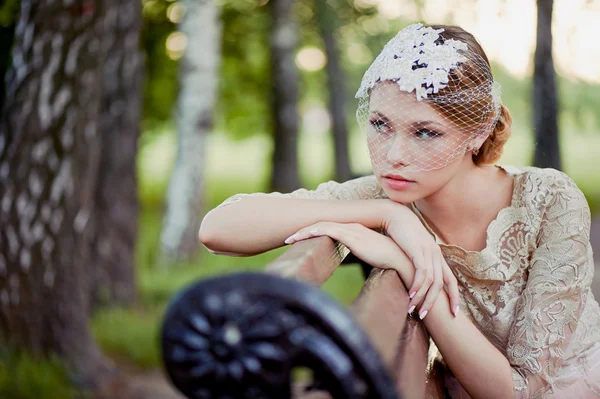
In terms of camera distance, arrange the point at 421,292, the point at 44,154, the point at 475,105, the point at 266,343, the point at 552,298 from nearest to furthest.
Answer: the point at 266,343 → the point at 421,292 → the point at 552,298 → the point at 475,105 → the point at 44,154

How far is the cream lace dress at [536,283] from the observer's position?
2193 millimetres

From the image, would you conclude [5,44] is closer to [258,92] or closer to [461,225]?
[461,225]

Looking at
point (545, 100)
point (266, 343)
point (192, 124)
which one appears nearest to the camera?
point (266, 343)

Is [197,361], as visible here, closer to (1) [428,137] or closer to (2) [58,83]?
(1) [428,137]

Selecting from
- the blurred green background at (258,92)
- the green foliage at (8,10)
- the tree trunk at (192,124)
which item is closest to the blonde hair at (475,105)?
the blurred green background at (258,92)

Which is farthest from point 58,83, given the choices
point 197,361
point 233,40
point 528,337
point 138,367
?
point 233,40

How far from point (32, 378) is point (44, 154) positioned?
4.88 ft

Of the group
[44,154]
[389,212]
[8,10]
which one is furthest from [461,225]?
[8,10]

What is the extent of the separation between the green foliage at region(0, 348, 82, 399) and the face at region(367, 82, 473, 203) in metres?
3.60

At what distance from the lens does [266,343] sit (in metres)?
1.02

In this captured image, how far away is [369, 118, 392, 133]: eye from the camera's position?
224 cm

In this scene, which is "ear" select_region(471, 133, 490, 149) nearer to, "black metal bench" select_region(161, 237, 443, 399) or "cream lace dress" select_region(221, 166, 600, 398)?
"cream lace dress" select_region(221, 166, 600, 398)

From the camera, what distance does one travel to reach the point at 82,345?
540cm

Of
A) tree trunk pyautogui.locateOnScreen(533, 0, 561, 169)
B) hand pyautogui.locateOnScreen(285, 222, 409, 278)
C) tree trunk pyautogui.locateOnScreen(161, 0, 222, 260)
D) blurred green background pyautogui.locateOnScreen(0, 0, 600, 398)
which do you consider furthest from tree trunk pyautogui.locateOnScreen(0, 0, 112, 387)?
tree trunk pyautogui.locateOnScreen(161, 0, 222, 260)
